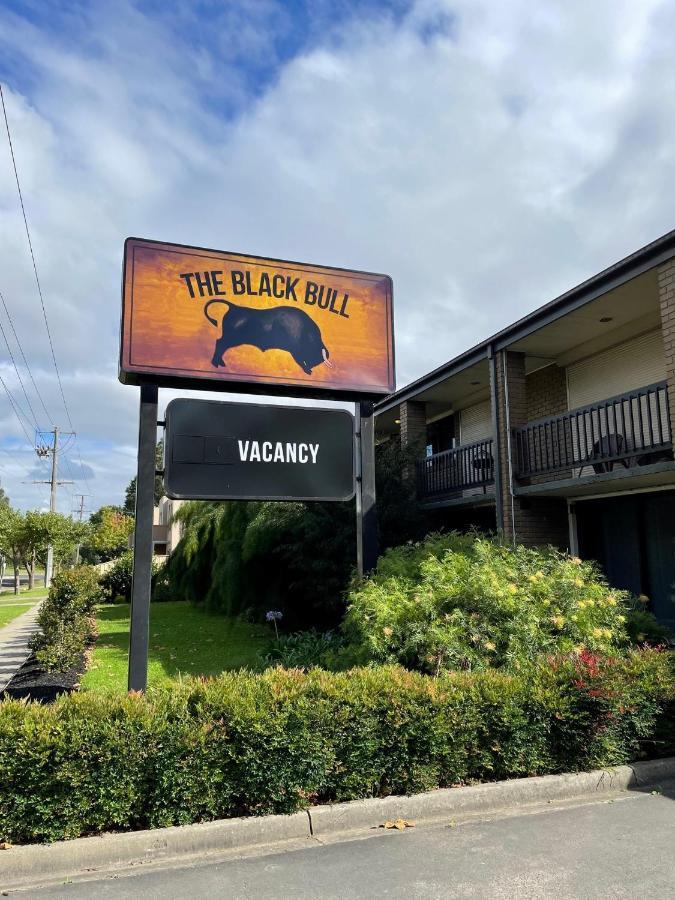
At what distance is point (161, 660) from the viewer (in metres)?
11.5

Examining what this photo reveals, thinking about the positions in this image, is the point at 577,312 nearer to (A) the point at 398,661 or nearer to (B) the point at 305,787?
(A) the point at 398,661

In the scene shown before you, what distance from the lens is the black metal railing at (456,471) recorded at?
1508 cm

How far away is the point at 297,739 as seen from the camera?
4.67 meters

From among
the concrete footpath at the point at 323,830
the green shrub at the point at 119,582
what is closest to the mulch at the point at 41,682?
the concrete footpath at the point at 323,830

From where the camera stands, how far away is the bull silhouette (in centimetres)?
753

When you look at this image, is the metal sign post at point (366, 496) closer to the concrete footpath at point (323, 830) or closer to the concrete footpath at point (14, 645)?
the concrete footpath at point (323, 830)

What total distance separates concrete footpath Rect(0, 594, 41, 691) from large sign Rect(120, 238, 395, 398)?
17.7ft

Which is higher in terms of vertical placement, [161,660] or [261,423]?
[261,423]

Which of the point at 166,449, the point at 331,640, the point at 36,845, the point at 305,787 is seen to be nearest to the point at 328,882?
the point at 305,787

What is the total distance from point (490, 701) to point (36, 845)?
311 centimetres

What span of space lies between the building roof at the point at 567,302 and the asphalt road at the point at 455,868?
565 cm

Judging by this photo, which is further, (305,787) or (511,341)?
(511,341)

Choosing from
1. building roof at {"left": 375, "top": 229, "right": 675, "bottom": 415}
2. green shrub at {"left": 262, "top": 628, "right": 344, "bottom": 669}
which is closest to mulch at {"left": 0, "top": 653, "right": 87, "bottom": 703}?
green shrub at {"left": 262, "top": 628, "right": 344, "bottom": 669}

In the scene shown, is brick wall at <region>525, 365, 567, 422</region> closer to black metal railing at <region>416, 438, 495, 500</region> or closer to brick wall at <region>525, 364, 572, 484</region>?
brick wall at <region>525, 364, 572, 484</region>
